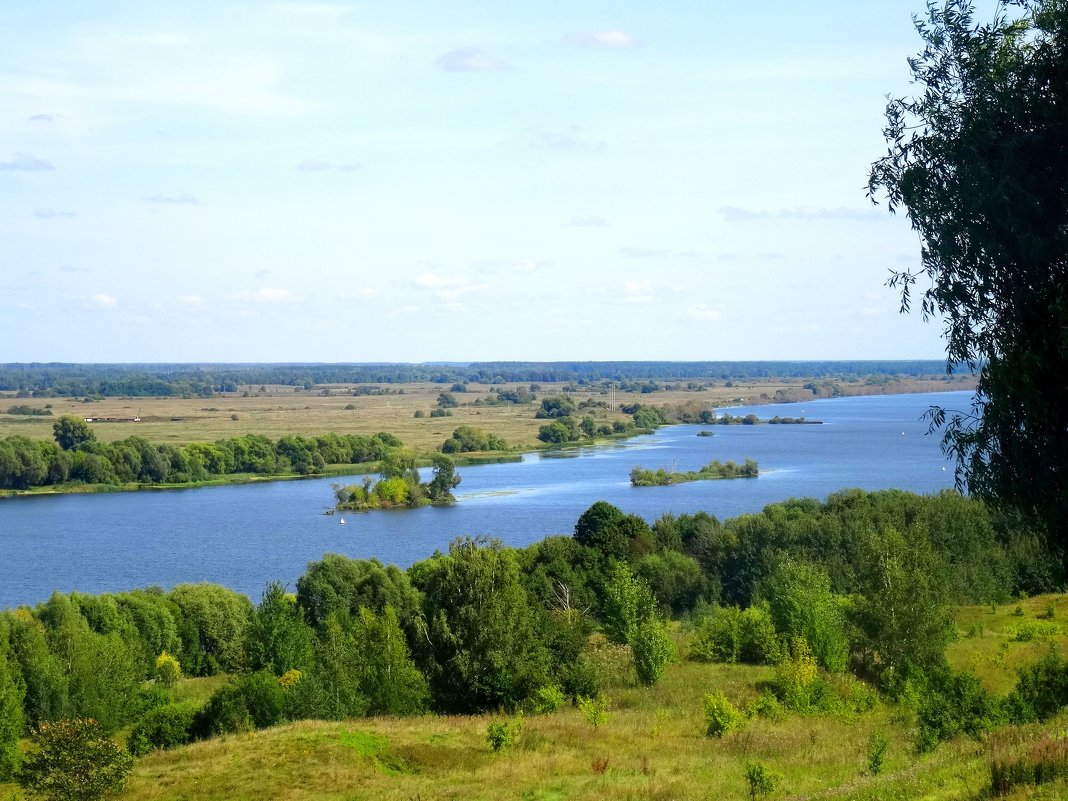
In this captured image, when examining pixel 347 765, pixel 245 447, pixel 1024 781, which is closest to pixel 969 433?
pixel 1024 781

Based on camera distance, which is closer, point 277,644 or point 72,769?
point 72,769

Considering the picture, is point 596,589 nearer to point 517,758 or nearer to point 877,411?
point 517,758

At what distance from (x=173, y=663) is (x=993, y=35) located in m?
34.2

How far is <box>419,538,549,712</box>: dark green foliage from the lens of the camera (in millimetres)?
24016

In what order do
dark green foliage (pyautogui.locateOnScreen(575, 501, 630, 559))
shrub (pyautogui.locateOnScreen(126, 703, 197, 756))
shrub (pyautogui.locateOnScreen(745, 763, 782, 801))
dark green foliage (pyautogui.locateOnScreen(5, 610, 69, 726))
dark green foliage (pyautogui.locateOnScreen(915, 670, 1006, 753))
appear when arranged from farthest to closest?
dark green foliage (pyautogui.locateOnScreen(575, 501, 630, 559))
dark green foliage (pyautogui.locateOnScreen(5, 610, 69, 726))
shrub (pyautogui.locateOnScreen(126, 703, 197, 756))
dark green foliage (pyautogui.locateOnScreen(915, 670, 1006, 753))
shrub (pyautogui.locateOnScreen(745, 763, 782, 801))

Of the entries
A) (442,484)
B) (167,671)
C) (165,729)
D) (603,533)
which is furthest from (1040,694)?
(442,484)

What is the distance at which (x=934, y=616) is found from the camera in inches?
1080

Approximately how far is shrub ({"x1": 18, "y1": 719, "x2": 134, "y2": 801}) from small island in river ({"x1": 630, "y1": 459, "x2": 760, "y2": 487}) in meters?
68.8

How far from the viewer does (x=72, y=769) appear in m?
14.5

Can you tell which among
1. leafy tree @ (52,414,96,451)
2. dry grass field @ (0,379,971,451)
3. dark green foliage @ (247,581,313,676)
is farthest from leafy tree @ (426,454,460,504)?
dark green foliage @ (247,581,313,676)

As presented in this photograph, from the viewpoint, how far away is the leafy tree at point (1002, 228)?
8766 millimetres

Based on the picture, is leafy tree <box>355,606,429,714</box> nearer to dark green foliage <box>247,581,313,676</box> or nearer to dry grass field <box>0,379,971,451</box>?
dark green foliage <box>247,581,313,676</box>

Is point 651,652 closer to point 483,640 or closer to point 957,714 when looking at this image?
point 483,640

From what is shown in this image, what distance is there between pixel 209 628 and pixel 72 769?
26.4 meters
